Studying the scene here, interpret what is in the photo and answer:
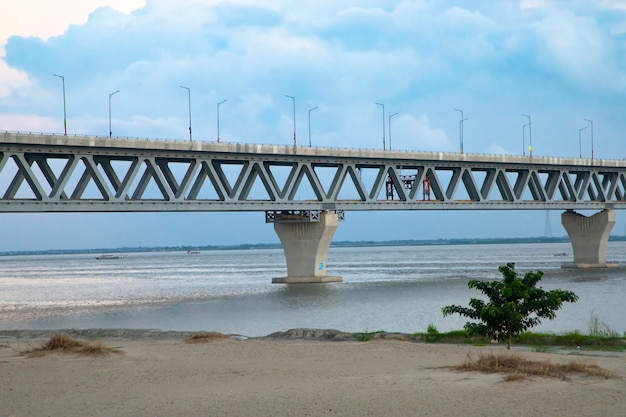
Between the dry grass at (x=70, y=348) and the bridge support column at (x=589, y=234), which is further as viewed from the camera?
the bridge support column at (x=589, y=234)

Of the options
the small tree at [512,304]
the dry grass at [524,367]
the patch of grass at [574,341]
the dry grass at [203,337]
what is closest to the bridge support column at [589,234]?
the patch of grass at [574,341]

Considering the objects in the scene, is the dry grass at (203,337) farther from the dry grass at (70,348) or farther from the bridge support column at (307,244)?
the bridge support column at (307,244)

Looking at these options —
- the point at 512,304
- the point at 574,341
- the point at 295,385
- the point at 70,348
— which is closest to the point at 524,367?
the point at 295,385

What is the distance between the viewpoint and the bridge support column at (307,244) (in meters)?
65.4

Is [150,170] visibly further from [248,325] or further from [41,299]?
[248,325]

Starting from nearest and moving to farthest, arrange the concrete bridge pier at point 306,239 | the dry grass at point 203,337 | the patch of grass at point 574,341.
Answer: the patch of grass at point 574,341, the dry grass at point 203,337, the concrete bridge pier at point 306,239

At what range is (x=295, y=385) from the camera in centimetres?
1587

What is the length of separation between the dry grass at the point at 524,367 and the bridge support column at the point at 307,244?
48.0 m

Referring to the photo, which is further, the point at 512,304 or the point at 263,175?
the point at 263,175

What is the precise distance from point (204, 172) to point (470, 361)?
42855 mm

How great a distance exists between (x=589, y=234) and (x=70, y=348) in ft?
254

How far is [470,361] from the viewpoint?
17.7 m

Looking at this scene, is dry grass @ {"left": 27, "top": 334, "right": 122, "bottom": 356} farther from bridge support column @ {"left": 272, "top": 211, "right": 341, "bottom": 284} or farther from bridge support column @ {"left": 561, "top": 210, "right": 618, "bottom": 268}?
bridge support column @ {"left": 561, "top": 210, "right": 618, "bottom": 268}

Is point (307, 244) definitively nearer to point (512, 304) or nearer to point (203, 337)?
point (203, 337)
